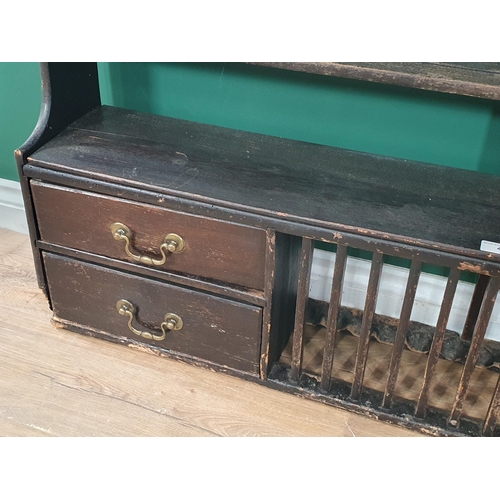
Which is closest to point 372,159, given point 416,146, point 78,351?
point 416,146

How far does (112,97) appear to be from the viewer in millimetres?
1599

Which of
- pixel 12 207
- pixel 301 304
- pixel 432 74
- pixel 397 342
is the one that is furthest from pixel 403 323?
pixel 12 207

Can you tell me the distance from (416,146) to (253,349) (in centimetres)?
56

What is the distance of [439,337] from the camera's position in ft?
3.93

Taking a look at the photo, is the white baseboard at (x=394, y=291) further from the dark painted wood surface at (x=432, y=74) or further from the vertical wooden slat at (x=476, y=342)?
the dark painted wood surface at (x=432, y=74)

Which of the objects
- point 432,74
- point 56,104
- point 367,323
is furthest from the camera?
point 56,104

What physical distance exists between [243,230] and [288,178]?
5.7 inches

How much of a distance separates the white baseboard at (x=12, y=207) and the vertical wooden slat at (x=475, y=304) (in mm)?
1232

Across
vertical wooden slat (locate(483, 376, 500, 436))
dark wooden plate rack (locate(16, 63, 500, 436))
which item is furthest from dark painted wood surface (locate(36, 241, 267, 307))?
vertical wooden slat (locate(483, 376, 500, 436))

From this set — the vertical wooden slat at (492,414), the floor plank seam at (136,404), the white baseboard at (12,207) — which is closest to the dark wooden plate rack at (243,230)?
the vertical wooden slat at (492,414)

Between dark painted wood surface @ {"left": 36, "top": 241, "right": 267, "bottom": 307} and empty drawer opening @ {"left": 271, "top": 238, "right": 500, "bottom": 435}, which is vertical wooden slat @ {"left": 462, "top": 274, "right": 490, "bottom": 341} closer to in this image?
empty drawer opening @ {"left": 271, "top": 238, "right": 500, "bottom": 435}

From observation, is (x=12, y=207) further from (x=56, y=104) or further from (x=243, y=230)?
(x=243, y=230)

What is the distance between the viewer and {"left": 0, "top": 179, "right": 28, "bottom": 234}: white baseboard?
183 centimetres

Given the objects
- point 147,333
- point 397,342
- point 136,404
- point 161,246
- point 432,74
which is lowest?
point 136,404
